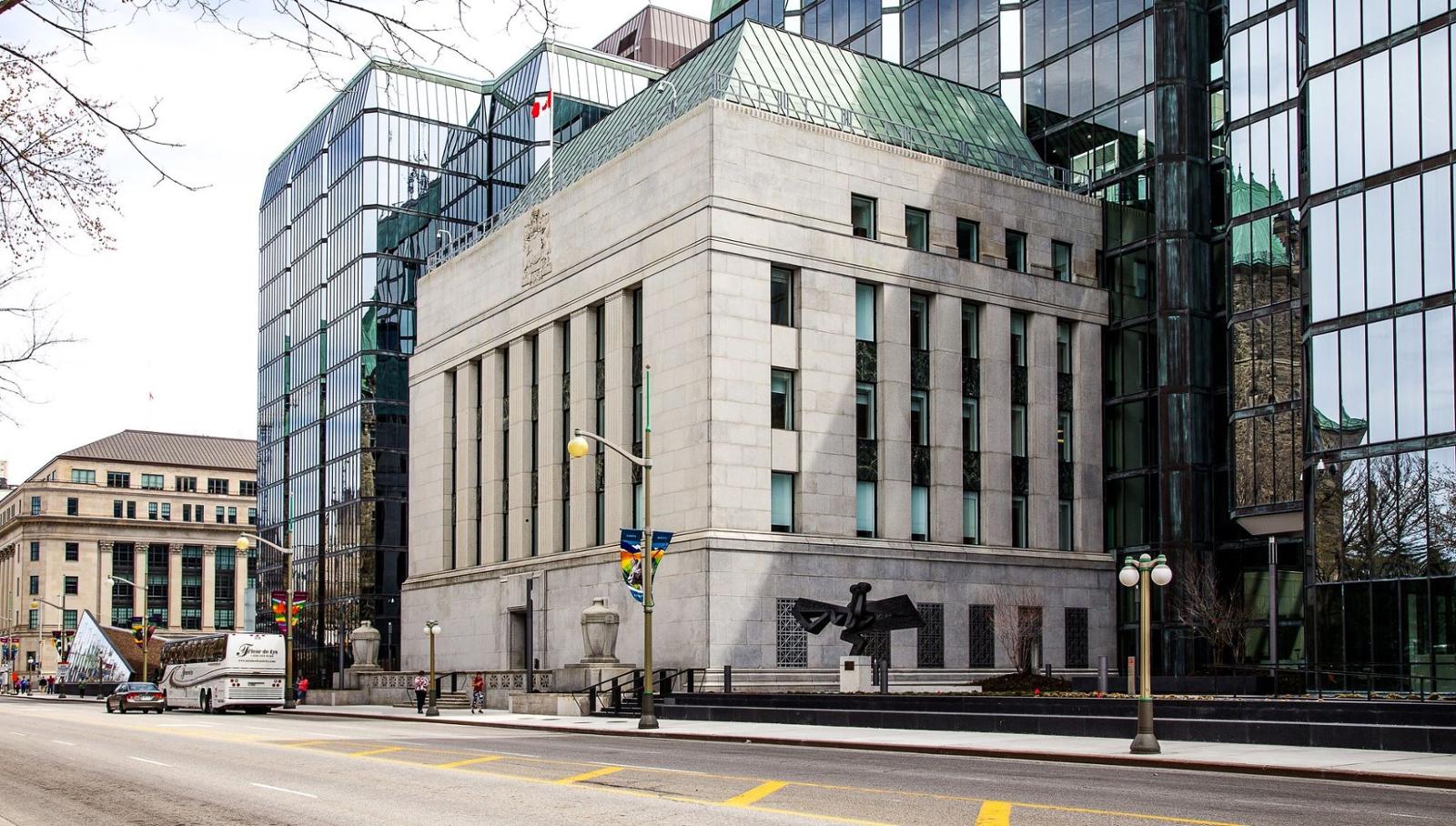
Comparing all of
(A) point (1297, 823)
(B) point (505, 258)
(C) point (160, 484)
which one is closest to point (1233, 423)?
(B) point (505, 258)

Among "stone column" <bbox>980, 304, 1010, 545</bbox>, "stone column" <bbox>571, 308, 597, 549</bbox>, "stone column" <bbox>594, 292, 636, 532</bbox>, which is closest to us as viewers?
"stone column" <bbox>594, 292, 636, 532</bbox>

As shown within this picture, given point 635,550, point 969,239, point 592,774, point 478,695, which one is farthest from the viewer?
point 969,239

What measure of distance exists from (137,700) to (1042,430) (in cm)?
4010

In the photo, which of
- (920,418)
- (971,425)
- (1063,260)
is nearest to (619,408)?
(920,418)

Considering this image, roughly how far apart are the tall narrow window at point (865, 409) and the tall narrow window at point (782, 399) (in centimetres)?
309

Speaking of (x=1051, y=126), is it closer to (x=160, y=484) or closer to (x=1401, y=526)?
(x=1401, y=526)

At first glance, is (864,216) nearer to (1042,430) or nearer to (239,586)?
(1042,430)

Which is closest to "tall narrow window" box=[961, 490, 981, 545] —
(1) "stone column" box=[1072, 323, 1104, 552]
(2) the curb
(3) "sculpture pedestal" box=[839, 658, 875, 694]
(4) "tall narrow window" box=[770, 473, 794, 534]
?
(1) "stone column" box=[1072, 323, 1104, 552]

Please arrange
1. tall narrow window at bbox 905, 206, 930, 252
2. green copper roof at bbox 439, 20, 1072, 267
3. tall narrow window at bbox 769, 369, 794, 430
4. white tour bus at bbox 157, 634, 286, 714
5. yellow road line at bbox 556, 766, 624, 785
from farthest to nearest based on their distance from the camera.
→ white tour bus at bbox 157, 634, 286, 714 < tall narrow window at bbox 905, 206, 930, 252 < green copper roof at bbox 439, 20, 1072, 267 < tall narrow window at bbox 769, 369, 794, 430 < yellow road line at bbox 556, 766, 624, 785

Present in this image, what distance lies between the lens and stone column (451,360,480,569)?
69750mm

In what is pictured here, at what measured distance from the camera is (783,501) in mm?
54750

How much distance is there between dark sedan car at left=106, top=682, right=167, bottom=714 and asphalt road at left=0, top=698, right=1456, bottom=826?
115ft

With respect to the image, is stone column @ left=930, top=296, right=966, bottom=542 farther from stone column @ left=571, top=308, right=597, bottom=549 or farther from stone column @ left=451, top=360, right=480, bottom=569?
stone column @ left=451, top=360, right=480, bottom=569

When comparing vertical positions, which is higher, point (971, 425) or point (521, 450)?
point (971, 425)
